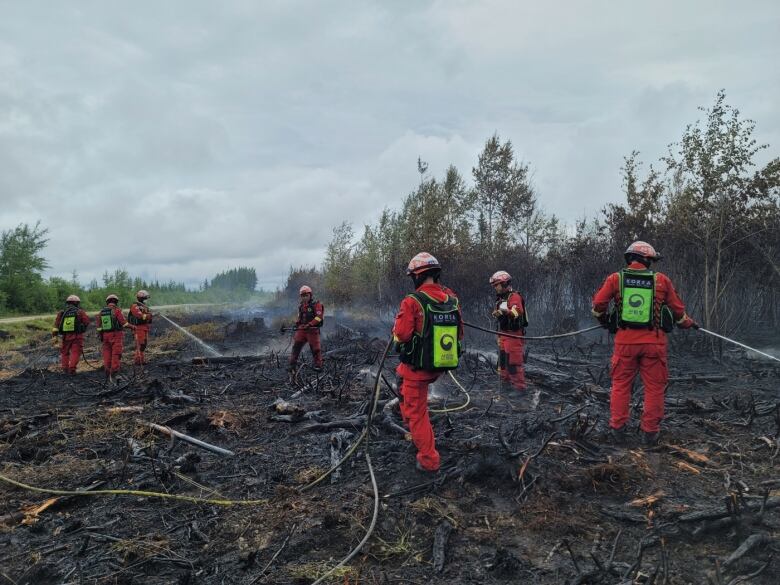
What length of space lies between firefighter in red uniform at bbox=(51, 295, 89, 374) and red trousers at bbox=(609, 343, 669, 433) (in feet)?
37.7

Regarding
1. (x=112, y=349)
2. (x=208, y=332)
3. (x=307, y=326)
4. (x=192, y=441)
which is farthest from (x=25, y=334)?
(x=192, y=441)

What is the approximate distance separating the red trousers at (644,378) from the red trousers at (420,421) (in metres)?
2.30

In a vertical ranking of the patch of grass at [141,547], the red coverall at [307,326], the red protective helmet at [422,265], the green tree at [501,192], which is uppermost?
the green tree at [501,192]

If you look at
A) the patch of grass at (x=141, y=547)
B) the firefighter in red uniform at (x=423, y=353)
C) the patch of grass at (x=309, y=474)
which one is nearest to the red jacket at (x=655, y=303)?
the firefighter in red uniform at (x=423, y=353)

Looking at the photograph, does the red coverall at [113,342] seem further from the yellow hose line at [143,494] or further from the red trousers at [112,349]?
the yellow hose line at [143,494]

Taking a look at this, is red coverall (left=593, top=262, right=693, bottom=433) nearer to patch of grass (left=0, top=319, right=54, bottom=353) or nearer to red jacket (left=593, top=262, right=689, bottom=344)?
red jacket (left=593, top=262, right=689, bottom=344)

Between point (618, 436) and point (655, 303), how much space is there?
1.58 m

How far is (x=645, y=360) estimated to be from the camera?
18.5 ft

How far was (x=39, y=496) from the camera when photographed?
5109 mm

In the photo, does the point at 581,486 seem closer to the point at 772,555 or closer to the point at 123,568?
the point at 772,555

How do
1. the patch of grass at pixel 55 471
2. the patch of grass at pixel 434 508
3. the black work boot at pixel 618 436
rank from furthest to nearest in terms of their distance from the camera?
the black work boot at pixel 618 436, the patch of grass at pixel 55 471, the patch of grass at pixel 434 508

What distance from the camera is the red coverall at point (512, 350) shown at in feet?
27.7

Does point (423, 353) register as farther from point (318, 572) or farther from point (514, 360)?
point (514, 360)

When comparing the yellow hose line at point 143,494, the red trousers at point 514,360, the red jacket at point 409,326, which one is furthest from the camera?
the red trousers at point 514,360
